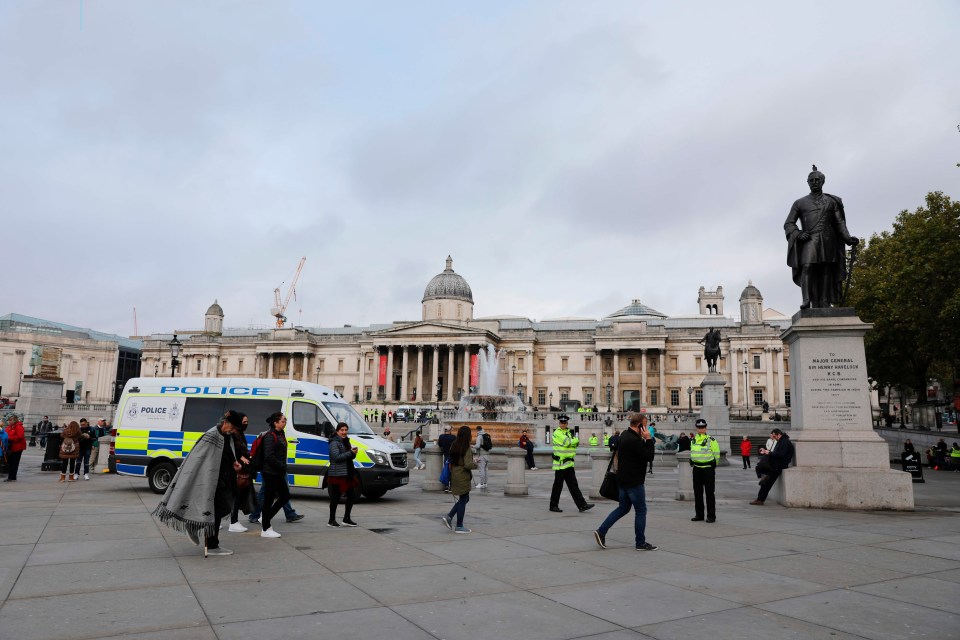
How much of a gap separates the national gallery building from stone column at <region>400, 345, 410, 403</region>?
0.64ft

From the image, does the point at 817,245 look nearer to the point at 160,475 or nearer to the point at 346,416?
the point at 346,416

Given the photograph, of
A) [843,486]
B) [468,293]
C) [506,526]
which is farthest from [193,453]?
[468,293]

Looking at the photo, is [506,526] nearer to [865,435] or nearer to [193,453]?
[193,453]

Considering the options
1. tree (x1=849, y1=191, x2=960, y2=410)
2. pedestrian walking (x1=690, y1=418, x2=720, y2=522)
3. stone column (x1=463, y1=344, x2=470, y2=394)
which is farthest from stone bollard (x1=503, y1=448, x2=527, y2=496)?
stone column (x1=463, y1=344, x2=470, y2=394)

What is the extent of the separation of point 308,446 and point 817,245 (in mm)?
11928

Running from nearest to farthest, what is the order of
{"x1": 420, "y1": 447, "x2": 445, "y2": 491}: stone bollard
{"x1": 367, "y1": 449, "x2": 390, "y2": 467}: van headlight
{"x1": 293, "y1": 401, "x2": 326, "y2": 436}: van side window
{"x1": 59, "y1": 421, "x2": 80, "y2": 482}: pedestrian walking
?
{"x1": 367, "y1": 449, "x2": 390, "y2": 467}: van headlight < {"x1": 293, "y1": 401, "x2": 326, "y2": 436}: van side window < {"x1": 420, "y1": 447, "x2": 445, "y2": 491}: stone bollard < {"x1": 59, "y1": 421, "x2": 80, "y2": 482}: pedestrian walking

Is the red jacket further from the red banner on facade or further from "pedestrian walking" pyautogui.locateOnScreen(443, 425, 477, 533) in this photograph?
the red banner on facade

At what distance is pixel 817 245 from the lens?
13695mm

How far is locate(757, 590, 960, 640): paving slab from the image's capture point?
17.8 feet

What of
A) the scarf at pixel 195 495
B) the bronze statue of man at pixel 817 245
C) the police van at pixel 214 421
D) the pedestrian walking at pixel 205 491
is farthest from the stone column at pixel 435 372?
the scarf at pixel 195 495

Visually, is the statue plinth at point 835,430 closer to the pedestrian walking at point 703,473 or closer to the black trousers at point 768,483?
the black trousers at point 768,483

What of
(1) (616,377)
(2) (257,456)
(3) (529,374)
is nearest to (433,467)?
(2) (257,456)

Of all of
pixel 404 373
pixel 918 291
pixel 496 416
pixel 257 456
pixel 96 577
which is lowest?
pixel 96 577

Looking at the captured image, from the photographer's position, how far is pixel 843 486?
12.8 meters
